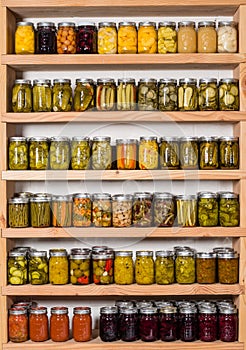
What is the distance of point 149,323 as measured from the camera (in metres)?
2.80

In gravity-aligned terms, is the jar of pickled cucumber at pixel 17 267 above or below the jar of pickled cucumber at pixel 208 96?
below

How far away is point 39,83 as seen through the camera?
2.86 metres

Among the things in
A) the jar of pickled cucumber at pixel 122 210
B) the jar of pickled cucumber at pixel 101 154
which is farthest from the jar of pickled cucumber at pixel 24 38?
the jar of pickled cucumber at pixel 122 210

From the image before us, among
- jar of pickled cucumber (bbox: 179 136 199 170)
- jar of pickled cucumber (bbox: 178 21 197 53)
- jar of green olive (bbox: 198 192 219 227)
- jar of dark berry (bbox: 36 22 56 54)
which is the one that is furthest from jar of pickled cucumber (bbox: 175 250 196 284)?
jar of dark berry (bbox: 36 22 56 54)

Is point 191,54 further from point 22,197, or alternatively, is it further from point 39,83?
point 22,197

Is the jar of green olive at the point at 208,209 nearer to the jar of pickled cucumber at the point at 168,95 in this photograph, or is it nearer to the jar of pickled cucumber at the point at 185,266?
the jar of pickled cucumber at the point at 185,266

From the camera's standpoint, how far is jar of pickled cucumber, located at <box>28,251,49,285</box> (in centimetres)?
285

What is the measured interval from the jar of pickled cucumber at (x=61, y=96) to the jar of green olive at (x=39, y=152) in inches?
5.3

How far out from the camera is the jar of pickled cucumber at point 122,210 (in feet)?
9.33

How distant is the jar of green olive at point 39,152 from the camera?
2.86m

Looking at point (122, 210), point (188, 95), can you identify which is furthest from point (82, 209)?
point (188, 95)

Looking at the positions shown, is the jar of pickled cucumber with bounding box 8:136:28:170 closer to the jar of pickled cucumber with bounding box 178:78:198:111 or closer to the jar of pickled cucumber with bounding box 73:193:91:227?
the jar of pickled cucumber with bounding box 73:193:91:227

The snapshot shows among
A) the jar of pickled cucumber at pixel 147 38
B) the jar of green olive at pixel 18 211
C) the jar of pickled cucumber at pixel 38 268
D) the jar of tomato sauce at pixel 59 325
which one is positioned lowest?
the jar of tomato sauce at pixel 59 325

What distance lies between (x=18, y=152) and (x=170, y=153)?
23.1 inches
